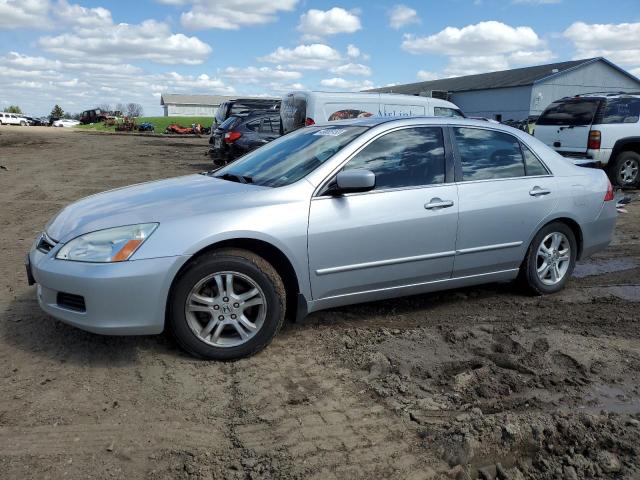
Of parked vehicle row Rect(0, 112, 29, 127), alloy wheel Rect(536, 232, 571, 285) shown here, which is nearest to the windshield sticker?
alloy wheel Rect(536, 232, 571, 285)

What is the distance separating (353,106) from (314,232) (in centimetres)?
715

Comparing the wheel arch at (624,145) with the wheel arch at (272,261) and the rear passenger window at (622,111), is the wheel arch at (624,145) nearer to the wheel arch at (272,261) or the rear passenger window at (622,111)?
the rear passenger window at (622,111)

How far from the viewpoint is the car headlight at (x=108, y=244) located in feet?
11.6

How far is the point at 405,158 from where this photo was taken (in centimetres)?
452

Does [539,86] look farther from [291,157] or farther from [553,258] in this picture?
[291,157]

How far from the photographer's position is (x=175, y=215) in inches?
146

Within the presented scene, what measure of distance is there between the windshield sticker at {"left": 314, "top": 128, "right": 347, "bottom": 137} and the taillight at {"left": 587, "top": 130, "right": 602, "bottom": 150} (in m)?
8.34

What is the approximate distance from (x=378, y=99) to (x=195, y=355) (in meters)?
7.98

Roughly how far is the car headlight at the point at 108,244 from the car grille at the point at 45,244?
0.19 meters

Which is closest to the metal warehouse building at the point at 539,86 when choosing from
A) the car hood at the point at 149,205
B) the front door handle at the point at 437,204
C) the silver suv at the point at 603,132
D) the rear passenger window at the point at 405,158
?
the silver suv at the point at 603,132

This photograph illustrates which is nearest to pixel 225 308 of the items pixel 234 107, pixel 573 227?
pixel 573 227

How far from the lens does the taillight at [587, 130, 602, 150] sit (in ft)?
36.9

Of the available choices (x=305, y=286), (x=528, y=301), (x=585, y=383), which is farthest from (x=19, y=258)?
(x=585, y=383)

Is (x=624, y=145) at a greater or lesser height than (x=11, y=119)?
greater
